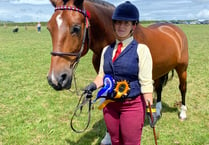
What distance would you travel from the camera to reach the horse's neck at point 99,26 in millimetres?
2908

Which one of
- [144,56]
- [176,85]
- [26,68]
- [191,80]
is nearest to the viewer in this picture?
[144,56]

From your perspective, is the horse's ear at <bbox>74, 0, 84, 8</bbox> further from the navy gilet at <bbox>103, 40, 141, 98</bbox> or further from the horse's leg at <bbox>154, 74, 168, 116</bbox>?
the horse's leg at <bbox>154, 74, 168, 116</bbox>

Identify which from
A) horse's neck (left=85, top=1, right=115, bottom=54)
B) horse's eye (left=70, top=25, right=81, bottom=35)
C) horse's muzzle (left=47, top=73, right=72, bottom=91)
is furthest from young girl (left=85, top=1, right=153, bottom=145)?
horse's neck (left=85, top=1, right=115, bottom=54)

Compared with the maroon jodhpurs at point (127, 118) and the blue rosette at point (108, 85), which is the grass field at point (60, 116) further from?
the blue rosette at point (108, 85)

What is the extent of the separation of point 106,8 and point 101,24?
0.33 m

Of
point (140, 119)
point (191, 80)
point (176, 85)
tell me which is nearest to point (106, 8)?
point (140, 119)

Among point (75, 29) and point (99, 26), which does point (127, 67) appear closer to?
point (75, 29)

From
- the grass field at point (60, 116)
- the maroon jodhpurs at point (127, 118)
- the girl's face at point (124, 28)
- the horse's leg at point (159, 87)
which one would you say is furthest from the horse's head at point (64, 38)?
→ the horse's leg at point (159, 87)

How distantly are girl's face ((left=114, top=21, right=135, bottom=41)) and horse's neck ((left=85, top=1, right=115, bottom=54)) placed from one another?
58 centimetres

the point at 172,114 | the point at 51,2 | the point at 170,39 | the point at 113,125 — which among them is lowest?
the point at 172,114

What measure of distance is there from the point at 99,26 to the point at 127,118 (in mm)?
1238

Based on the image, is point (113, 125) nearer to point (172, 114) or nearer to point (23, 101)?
point (172, 114)

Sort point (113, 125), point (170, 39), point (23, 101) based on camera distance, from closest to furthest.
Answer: point (113, 125)
point (170, 39)
point (23, 101)

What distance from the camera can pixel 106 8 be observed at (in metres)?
3.15
